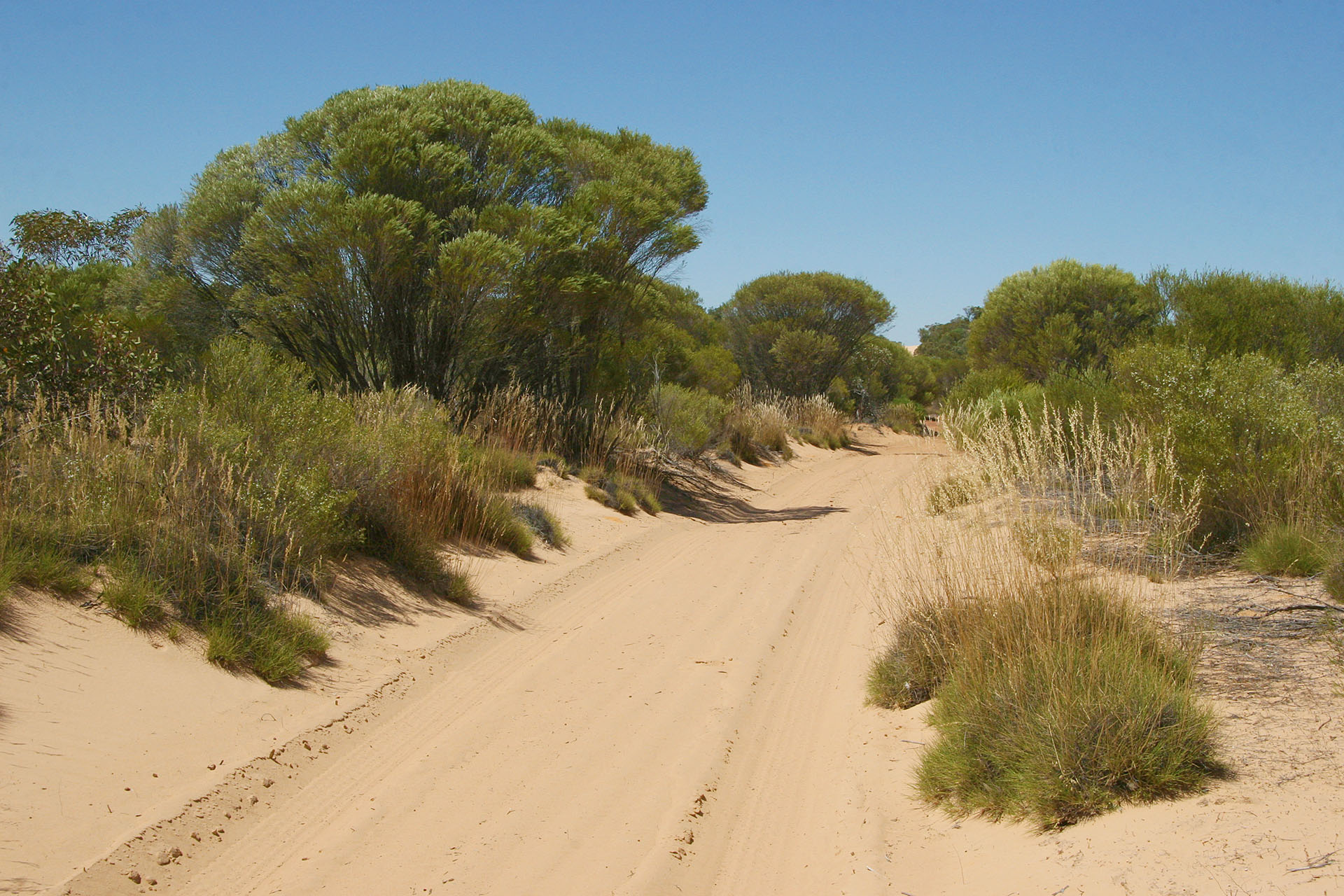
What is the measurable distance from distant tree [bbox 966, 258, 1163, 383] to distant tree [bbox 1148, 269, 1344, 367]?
8238 mm

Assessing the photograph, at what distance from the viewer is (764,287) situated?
38.5 meters

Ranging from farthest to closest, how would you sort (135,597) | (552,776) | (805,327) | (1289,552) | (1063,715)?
(805,327), (1289,552), (135,597), (552,776), (1063,715)

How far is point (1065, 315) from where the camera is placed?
2559cm

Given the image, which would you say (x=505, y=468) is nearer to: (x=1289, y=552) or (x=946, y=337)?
(x=1289, y=552)

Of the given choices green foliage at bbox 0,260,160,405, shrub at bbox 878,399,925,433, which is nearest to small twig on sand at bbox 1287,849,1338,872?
green foliage at bbox 0,260,160,405

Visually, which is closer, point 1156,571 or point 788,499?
point 1156,571

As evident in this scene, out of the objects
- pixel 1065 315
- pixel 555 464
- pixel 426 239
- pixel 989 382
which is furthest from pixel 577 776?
pixel 1065 315

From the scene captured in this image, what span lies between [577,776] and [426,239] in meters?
11.6

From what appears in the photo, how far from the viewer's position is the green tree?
14.5 meters

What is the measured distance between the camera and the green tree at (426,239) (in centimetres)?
1452

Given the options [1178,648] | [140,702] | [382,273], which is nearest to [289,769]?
[140,702]

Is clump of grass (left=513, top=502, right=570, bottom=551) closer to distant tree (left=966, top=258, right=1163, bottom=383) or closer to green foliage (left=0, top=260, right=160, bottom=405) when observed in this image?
green foliage (left=0, top=260, right=160, bottom=405)

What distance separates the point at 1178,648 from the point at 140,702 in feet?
19.5

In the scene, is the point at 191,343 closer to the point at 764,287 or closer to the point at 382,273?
the point at 382,273
